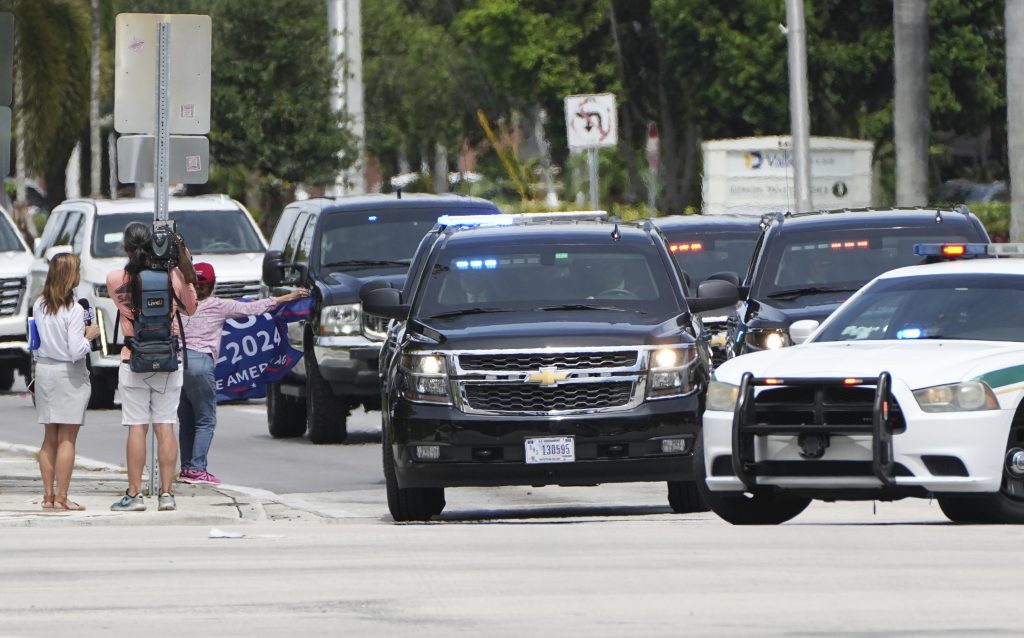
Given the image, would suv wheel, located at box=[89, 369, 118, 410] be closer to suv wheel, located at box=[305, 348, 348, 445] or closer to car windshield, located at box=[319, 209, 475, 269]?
suv wheel, located at box=[305, 348, 348, 445]

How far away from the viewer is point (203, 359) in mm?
16969

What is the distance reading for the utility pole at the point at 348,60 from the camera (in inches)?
1631

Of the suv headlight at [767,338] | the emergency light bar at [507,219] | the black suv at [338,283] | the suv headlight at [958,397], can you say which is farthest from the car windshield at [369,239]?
the suv headlight at [958,397]

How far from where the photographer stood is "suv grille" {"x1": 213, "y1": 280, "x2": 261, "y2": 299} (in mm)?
25641

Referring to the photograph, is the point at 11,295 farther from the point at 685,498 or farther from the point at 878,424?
the point at 878,424

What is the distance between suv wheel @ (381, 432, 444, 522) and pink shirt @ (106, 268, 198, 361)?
5.50ft

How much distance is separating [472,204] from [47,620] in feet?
43.0

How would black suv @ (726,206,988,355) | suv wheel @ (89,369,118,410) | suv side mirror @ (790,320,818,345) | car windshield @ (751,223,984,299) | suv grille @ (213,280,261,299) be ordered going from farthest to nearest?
suv wheel @ (89,369,118,410), suv grille @ (213,280,261,299), car windshield @ (751,223,984,299), black suv @ (726,206,988,355), suv side mirror @ (790,320,818,345)

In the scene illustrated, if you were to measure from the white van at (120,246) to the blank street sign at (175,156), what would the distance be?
8775mm

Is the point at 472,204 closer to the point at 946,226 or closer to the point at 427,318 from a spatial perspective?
the point at 946,226

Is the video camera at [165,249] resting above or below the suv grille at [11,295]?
above

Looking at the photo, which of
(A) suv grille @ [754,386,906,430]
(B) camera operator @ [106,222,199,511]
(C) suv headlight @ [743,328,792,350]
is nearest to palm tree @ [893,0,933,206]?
(C) suv headlight @ [743,328,792,350]

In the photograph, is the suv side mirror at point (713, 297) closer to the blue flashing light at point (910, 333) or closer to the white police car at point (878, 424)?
the white police car at point (878, 424)

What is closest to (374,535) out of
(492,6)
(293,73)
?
(293,73)
